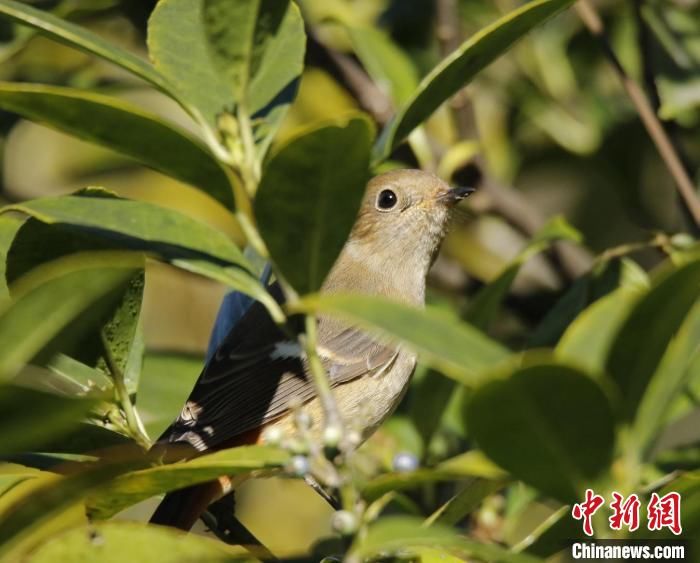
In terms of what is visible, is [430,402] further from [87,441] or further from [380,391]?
[87,441]

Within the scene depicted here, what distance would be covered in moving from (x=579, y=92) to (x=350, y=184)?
2738mm

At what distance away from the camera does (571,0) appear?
1.93 metres

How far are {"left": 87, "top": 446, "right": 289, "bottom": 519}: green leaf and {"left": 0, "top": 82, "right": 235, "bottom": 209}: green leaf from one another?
16.2 inches

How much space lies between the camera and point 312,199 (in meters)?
1.64

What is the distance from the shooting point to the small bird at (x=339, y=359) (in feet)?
8.99

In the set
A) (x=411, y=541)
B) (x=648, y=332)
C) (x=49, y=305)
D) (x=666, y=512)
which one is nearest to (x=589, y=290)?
(x=666, y=512)

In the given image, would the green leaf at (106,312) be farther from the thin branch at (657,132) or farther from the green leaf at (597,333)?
the thin branch at (657,132)

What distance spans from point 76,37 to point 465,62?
2.14 feet

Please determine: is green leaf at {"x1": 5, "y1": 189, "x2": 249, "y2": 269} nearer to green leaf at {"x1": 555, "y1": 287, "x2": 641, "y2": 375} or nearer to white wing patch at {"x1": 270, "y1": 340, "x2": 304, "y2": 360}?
green leaf at {"x1": 555, "y1": 287, "x2": 641, "y2": 375}

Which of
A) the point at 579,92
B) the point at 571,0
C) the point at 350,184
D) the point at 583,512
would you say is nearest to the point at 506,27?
the point at 571,0

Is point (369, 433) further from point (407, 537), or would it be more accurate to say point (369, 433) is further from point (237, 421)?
point (407, 537)

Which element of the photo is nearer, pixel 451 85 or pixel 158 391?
pixel 451 85

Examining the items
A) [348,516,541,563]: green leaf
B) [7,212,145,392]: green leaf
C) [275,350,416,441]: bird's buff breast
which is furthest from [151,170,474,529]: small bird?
[348,516,541,563]: green leaf

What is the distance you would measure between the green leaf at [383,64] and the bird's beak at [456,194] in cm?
31
